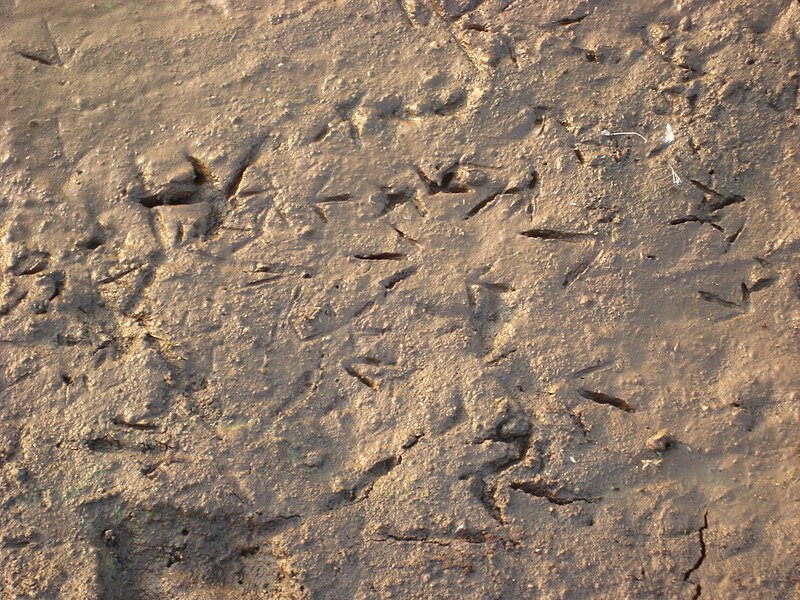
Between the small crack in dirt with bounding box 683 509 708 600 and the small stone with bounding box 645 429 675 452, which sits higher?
the small stone with bounding box 645 429 675 452

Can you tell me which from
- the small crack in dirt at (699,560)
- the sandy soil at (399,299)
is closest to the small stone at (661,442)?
the sandy soil at (399,299)

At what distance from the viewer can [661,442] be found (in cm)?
239

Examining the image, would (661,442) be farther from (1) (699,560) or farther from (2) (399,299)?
(2) (399,299)

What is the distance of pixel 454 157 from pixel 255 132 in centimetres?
70

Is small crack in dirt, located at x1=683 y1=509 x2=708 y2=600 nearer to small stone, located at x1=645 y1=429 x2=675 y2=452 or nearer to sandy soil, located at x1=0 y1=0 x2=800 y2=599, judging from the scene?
sandy soil, located at x1=0 y1=0 x2=800 y2=599

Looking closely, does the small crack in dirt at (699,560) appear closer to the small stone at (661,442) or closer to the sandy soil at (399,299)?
the sandy soil at (399,299)

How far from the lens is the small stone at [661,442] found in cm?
239

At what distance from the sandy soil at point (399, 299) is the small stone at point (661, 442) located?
0.01 meters

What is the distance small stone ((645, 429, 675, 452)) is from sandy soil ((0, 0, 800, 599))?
1cm

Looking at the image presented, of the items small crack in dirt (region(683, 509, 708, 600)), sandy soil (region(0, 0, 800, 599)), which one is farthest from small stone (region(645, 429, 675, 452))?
small crack in dirt (region(683, 509, 708, 600))

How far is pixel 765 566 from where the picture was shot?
2311 mm

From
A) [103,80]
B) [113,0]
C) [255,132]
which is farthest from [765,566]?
[113,0]

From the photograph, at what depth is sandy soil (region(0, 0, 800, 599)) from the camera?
2.37 meters

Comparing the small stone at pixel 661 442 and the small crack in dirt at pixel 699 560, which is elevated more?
the small stone at pixel 661 442
